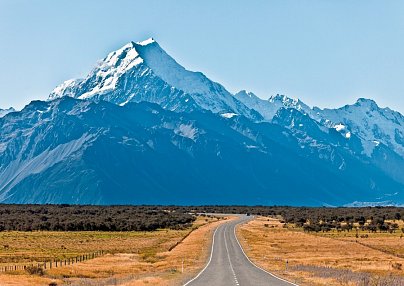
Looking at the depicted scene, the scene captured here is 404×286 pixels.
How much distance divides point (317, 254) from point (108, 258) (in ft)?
86.8

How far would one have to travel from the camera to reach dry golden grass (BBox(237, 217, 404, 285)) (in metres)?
61.2

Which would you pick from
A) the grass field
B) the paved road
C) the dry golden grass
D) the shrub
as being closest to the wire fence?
the grass field

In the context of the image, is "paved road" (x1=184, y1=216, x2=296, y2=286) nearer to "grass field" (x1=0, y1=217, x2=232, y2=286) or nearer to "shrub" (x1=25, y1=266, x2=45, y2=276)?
"grass field" (x1=0, y1=217, x2=232, y2=286)

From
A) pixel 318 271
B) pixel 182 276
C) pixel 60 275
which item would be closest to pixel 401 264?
pixel 318 271

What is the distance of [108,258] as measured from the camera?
82.3m

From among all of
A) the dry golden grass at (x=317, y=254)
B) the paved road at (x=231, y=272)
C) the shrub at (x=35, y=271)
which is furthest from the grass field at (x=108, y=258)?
the dry golden grass at (x=317, y=254)

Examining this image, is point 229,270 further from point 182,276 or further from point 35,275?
point 35,275

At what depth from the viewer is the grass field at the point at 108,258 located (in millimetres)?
56781

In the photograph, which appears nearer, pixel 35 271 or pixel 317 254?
pixel 35 271

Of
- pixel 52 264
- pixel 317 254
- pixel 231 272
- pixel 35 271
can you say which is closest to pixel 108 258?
pixel 52 264

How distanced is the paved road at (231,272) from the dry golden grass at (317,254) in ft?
5.72

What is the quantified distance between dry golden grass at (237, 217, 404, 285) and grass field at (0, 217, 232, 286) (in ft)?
26.2

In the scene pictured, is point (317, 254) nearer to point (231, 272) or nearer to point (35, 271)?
point (231, 272)

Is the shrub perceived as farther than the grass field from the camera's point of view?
Yes
